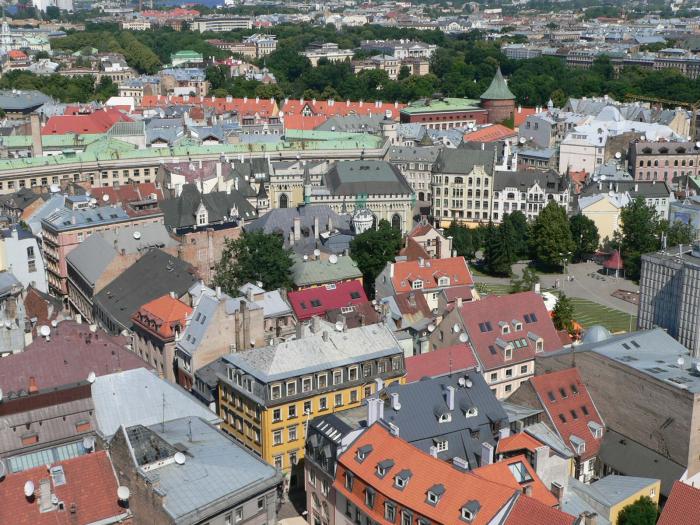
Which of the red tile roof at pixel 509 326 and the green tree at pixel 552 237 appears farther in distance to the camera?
the green tree at pixel 552 237

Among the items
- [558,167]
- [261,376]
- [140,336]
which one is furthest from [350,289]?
[558,167]

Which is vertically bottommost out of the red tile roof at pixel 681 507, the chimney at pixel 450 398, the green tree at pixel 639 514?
the green tree at pixel 639 514

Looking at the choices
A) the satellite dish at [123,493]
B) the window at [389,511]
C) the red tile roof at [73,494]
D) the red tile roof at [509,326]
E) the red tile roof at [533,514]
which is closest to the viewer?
the red tile roof at [533,514]

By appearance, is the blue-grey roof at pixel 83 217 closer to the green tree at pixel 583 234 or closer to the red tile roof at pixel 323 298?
the red tile roof at pixel 323 298

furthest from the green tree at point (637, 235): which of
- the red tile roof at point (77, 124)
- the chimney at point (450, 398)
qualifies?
the red tile roof at point (77, 124)

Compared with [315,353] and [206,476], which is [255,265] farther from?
[206,476]

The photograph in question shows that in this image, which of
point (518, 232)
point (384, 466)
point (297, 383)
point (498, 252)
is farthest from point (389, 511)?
point (518, 232)
